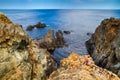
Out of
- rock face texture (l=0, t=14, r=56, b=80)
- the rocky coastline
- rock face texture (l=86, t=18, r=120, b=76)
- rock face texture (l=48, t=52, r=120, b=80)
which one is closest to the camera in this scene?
rock face texture (l=48, t=52, r=120, b=80)

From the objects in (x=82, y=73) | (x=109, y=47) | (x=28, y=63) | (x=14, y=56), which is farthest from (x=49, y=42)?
(x=82, y=73)

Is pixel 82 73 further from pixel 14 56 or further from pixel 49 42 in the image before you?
pixel 49 42

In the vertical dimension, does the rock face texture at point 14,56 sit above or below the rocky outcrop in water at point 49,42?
above

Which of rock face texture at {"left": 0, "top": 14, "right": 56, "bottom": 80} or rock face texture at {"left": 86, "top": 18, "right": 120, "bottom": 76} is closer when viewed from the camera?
rock face texture at {"left": 0, "top": 14, "right": 56, "bottom": 80}

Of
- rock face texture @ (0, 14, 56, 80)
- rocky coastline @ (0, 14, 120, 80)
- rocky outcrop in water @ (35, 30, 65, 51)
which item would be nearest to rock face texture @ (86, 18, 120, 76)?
rocky coastline @ (0, 14, 120, 80)

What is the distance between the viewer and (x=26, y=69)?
87.1ft

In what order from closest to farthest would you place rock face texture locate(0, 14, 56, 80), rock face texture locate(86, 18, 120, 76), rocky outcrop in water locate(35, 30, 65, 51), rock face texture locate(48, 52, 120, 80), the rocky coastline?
rock face texture locate(48, 52, 120, 80) < the rocky coastline < rock face texture locate(0, 14, 56, 80) < rock face texture locate(86, 18, 120, 76) < rocky outcrop in water locate(35, 30, 65, 51)

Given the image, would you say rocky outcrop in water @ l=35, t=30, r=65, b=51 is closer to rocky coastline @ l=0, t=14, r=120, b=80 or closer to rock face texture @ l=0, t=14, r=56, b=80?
rocky coastline @ l=0, t=14, r=120, b=80

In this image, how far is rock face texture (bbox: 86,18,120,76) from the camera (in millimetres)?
40444

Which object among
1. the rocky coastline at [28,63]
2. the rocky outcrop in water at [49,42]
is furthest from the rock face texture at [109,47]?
the rocky outcrop in water at [49,42]

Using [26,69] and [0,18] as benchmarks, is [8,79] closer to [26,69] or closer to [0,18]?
[26,69]

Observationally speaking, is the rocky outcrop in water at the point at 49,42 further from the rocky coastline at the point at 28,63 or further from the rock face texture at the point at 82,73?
the rock face texture at the point at 82,73

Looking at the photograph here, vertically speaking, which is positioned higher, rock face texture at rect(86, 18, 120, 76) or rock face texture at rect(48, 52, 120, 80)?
rock face texture at rect(48, 52, 120, 80)

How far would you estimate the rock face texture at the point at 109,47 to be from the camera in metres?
40.4
